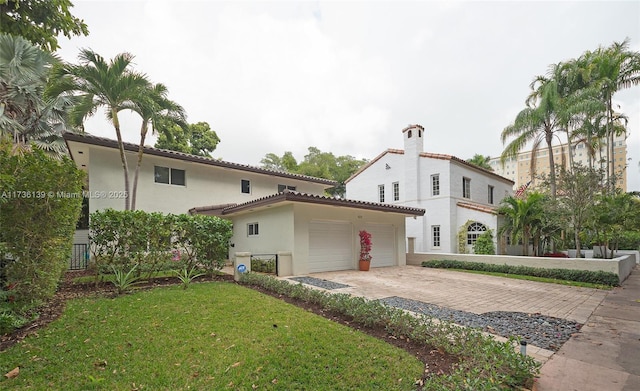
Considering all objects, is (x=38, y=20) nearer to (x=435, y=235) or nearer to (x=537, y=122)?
(x=435, y=235)

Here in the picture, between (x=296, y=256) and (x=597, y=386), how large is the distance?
27.4ft

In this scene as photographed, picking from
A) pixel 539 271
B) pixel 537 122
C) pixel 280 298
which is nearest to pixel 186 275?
pixel 280 298

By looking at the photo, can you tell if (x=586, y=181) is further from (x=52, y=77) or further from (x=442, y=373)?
(x=52, y=77)

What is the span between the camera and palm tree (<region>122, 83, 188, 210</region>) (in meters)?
10.7

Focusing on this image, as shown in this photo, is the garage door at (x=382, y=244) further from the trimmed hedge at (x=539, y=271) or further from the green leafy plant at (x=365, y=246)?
the trimmed hedge at (x=539, y=271)

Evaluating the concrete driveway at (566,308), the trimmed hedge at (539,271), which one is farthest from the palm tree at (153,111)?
the trimmed hedge at (539,271)

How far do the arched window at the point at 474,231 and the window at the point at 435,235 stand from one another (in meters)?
1.76

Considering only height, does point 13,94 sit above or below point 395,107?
below

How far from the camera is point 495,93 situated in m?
15.2

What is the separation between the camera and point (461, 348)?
139 inches

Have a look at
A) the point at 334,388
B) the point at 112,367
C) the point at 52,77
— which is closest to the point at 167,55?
the point at 52,77

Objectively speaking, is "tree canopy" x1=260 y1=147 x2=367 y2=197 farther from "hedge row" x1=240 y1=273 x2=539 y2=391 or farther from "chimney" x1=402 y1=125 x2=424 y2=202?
"hedge row" x1=240 y1=273 x2=539 y2=391

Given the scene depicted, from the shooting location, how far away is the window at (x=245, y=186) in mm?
16297

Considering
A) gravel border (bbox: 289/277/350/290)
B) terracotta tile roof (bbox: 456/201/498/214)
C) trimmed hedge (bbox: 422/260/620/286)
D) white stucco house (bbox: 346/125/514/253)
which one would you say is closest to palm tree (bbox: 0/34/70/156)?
gravel border (bbox: 289/277/350/290)
